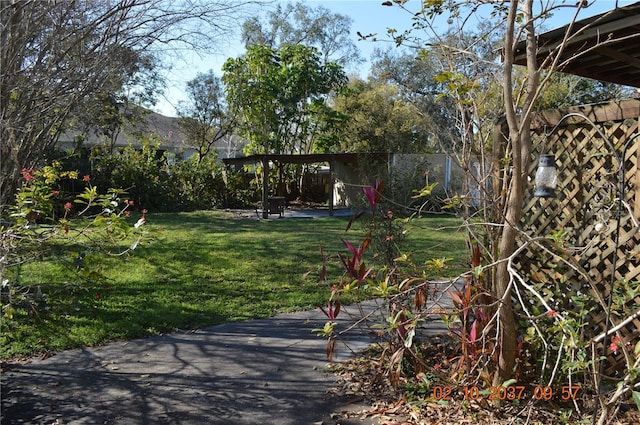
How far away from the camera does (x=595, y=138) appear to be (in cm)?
327

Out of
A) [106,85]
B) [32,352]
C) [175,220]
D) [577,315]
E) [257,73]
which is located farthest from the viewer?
[257,73]

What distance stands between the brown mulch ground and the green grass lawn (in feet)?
3.36

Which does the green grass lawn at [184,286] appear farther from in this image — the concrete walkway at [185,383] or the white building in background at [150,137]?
the white building in background at [150,137]

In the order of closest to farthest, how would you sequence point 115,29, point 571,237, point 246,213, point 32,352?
point 571,237 < point 32,352 < point 115,29 < point 246,213

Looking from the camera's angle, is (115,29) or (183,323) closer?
(115,29)

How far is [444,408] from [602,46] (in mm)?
2925

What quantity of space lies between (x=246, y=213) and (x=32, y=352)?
553 inches

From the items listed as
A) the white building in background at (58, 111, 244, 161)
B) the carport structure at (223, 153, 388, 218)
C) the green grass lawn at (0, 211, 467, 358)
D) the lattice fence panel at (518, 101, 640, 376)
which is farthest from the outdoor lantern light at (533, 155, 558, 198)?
the carport structure at (223, 153, 388, 218)

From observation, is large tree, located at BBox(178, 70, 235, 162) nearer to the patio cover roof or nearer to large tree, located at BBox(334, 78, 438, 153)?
large tree, located at BBox(334, 78, 438, 153)

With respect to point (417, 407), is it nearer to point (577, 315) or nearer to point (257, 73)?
point (577, 315)

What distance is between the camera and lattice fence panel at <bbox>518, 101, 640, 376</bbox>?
312cm

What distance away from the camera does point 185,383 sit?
13.1ft

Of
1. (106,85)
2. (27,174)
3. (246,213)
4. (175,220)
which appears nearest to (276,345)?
(27,174)
